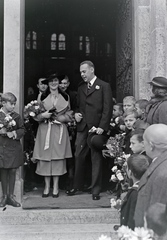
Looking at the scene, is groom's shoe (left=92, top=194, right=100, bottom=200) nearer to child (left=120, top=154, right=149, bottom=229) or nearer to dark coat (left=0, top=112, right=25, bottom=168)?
dark coat (left=0, top=112, right=25, bottom=168)

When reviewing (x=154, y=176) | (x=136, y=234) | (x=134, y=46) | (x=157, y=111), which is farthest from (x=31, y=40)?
(x=136, y=234)

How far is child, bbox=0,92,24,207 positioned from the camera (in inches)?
215

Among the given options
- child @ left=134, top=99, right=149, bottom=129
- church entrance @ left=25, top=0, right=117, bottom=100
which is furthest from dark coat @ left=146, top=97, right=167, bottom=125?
church entrance @ left=25, top=0, right=117, bottom=100

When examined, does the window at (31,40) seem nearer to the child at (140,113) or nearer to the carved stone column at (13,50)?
the carved stone column at (13,50)

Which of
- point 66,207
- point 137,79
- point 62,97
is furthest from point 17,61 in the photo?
point 66,207

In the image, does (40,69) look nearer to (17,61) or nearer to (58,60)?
(58,60)

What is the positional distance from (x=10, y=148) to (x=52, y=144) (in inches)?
29.4

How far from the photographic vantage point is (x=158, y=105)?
444 cm

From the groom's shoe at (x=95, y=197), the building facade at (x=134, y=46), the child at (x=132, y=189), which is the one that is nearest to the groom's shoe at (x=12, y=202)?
the building facade at (x=134, y=46)

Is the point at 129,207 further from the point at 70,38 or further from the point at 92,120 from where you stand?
the point at 70,38

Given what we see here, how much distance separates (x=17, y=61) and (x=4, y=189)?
1979mm

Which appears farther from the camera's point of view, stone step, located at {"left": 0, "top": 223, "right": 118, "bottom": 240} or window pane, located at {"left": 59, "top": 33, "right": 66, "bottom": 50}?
window pane, located at {"left": 59, "top": 33, "right": 66, "bottom": 50}

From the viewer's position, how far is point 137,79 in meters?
6.21

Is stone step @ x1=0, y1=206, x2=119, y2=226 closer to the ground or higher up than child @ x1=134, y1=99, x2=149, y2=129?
closer to the ground
